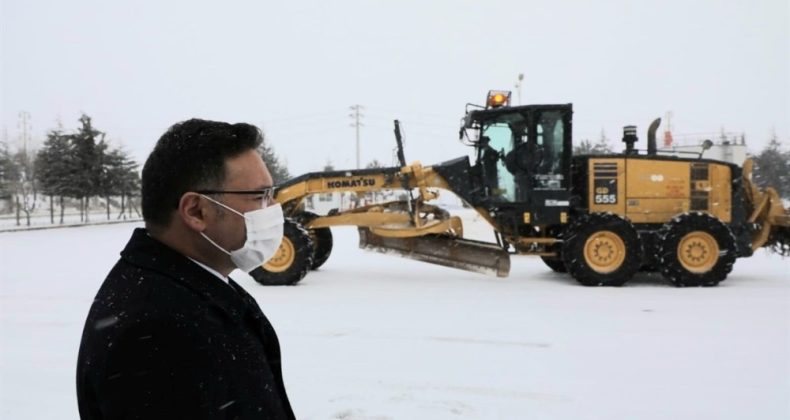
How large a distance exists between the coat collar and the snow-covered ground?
259 cm

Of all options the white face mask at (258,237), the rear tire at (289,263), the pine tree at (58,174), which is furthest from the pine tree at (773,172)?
the white face mask at (258,237)

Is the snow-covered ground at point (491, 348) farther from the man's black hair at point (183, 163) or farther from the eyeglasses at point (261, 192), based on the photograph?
the man's black hair at point (183, 163)

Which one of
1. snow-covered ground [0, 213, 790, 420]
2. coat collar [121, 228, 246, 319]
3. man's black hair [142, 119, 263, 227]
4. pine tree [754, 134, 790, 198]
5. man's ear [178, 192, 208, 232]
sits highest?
pine tree [754, 134, 790, 198]

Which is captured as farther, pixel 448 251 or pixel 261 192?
pixel 448 251

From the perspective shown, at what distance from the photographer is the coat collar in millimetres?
1578

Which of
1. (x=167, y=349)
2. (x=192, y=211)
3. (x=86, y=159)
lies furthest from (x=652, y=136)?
(x=86, y=159)

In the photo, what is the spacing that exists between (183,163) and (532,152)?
28.9ft

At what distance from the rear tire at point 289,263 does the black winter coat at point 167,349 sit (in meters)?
8.02

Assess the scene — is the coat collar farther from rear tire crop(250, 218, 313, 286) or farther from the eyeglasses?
rear tire crop(250, 218, 313, 286)

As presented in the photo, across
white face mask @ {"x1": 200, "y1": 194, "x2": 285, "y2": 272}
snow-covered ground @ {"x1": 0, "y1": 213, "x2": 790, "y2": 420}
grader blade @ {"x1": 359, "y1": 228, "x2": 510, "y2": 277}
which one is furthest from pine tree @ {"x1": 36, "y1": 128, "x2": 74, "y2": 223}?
white face mask @ {"x1": 200, "y1": 194, "x2": 285, "y2": 272}

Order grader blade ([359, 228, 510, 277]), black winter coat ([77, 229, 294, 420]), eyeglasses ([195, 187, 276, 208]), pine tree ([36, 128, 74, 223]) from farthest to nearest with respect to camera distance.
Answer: pine tree ([36, 128, 74, 223]) → grader blade ([359, 228, 510, 277]) → eyeglasses ([195, 187, 276, 208]) → black winter coat ([77, 229, 294, 420])

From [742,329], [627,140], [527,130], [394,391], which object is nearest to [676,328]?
[742,329]

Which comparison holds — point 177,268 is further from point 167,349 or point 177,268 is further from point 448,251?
point 448,251

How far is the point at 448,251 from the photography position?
10461mm
